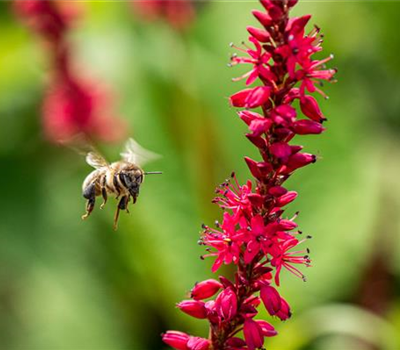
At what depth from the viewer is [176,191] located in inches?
260

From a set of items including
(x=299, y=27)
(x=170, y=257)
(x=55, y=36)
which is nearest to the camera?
(x=299, y=27)

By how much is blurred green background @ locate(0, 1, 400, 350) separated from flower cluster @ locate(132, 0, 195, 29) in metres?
0.11

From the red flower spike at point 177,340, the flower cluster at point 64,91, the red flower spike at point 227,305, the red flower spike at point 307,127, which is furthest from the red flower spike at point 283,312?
the flower cluster at point 64,91

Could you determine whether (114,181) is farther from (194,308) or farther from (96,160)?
(194,308)

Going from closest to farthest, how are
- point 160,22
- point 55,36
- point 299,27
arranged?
point 299,27 → point 55,36 → point 160,22

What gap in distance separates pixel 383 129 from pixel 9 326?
3818 mm

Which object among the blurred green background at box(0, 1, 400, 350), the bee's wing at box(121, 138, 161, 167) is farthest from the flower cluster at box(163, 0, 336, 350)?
the blurred green background at box(0, 1, 400, 350)

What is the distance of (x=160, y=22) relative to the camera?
7.27m

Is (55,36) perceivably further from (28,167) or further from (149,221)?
(28,167)

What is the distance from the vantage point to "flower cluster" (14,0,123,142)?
5.29 meters

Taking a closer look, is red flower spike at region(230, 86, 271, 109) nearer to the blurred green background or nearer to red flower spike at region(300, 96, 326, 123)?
red flower spike at region(300, 96, 326, 123)

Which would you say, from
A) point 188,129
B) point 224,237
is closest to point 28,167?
point 188,129

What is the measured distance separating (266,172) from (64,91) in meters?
3.30

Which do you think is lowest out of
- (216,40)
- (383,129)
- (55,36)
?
(383,129)
